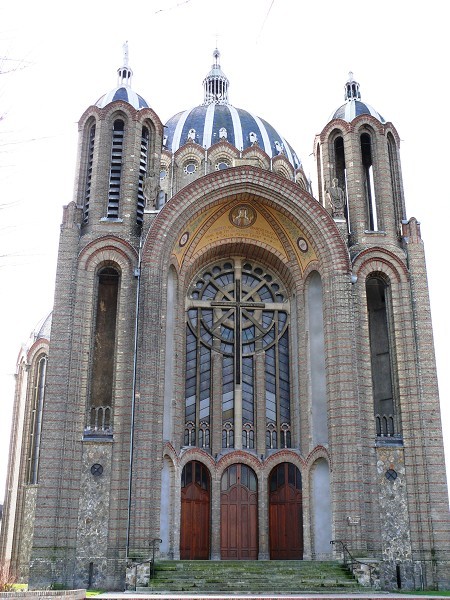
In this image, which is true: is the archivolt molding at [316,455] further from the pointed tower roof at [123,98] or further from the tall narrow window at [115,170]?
the pointed tower roof at [123,98]

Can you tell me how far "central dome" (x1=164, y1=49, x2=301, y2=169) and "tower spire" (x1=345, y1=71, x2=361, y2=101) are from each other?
251 inches

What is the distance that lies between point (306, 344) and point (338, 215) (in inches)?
191

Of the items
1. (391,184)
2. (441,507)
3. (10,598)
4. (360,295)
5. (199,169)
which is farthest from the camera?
(199,169)

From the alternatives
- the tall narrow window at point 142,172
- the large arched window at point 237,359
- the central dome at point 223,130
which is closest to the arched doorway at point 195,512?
the large arched window at point 237,359

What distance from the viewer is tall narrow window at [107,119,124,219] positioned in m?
25.2

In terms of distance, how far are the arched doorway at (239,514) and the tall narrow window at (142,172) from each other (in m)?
9.54

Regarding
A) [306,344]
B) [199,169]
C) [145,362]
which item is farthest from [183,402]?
[199,169]

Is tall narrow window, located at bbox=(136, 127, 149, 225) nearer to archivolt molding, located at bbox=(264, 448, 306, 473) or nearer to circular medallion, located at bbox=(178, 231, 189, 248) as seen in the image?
circular medallion, located at bbox=(178, 231, 189, 248)

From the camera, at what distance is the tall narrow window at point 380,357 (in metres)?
23.6

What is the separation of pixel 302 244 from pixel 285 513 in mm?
9506

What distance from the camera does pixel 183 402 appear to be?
80.1 feet

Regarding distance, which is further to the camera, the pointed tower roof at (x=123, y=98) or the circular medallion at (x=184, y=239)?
the pointed tower roof at (x=123, y=98)

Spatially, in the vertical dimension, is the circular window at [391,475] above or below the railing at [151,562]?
above

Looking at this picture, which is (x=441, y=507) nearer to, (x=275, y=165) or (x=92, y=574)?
(x=92, y=574)
